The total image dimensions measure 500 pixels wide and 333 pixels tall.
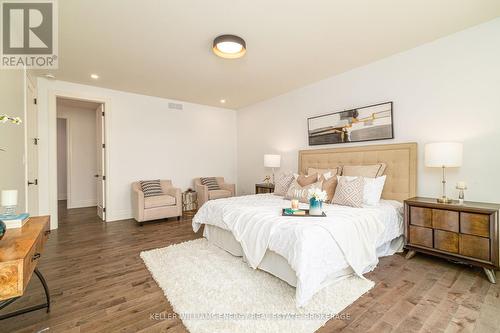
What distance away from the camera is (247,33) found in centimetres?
265

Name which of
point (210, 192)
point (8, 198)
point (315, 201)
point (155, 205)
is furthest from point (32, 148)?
point (315, 201)

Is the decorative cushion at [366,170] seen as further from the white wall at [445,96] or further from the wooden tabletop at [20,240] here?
the wooden tabletop at [20,240]

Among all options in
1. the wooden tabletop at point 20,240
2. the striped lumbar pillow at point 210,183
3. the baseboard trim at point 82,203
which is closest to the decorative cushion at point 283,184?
the striped lumbar pillow at point 210,183

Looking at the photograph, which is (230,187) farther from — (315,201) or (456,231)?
(456,231)

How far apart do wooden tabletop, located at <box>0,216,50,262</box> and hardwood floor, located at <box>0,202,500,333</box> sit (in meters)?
0.73

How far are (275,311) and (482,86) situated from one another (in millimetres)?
3315

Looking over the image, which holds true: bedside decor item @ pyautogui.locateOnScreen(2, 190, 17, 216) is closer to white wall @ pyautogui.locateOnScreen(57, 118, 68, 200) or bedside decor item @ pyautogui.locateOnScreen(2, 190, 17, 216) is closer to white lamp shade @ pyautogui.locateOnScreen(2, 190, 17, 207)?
white lamp shade @ pyautogui.locateOnScreen(2, 190, 17, 207)

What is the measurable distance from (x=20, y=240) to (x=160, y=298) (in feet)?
3.67

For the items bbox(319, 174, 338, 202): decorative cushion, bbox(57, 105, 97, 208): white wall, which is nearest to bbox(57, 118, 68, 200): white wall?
bbox(57, 105, 97, 208): white wall

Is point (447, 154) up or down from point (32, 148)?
down

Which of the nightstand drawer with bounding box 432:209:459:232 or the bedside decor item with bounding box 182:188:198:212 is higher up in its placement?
the nightstand drawer with bounding box 432:209:459:232

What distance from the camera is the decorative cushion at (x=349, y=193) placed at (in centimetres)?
281

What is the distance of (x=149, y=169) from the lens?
16.9ft

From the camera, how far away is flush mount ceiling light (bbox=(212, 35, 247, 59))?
263 cm
